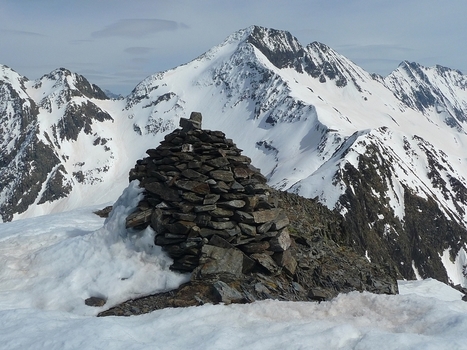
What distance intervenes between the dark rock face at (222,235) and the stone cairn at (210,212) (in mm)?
32

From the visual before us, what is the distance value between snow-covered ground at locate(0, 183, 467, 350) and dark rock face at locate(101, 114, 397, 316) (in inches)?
28.2

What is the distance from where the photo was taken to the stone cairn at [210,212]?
46.0ft

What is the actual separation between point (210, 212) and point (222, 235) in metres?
0.83

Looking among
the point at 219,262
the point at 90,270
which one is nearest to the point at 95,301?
the point at 90,270

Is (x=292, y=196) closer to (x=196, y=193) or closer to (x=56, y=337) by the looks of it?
(x=196, y=193)

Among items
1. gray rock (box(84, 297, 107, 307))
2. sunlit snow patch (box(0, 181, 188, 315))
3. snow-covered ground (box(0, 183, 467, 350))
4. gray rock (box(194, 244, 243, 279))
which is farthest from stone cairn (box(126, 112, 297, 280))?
gray rock (box(84, 297, 107, 307))

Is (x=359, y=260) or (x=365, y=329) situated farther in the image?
(x=359, y=260)

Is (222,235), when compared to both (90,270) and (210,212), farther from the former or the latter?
(90,270)

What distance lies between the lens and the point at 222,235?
14234mm

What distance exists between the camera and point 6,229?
21656mm

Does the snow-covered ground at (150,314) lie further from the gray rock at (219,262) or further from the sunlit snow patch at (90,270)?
the gray rock at (219,262)

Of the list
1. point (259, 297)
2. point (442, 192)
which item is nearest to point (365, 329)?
point (259, 297)

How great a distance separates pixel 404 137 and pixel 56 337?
203 meters

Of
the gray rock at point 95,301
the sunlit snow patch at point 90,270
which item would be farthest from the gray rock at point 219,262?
the gray rock at point 95,301
